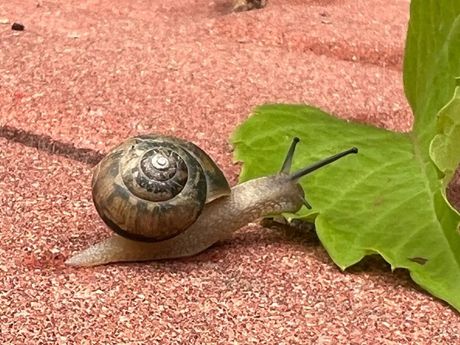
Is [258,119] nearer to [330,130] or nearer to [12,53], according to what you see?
[330,130]

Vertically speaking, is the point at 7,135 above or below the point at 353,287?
below

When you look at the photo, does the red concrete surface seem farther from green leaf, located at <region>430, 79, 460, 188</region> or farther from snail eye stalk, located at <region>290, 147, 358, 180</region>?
green leaf, located at <region>430, 79, 460, 188</region>

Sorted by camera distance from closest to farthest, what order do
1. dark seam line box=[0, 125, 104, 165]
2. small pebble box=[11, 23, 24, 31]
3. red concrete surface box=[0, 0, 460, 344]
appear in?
red concrete surface box=[0, 0, 460, 344]
dark seam line box=[0, 125, 104, 165]
small pebble box=[11, 23, 24, 31]

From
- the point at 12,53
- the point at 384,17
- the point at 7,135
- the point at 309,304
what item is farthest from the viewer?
the point at 384,17

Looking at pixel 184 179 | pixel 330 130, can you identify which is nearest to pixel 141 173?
pixel 184 179

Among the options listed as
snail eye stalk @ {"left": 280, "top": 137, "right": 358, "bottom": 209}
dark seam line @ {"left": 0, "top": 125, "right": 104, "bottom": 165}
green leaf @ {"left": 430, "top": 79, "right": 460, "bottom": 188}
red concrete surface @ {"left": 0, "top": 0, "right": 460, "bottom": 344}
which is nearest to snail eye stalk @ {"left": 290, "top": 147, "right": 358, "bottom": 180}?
snail eye stalk @ {"left": 280, "top": 137, "right": 358, "bottom": 209}

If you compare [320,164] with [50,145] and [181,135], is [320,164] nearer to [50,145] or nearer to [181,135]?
[181,135]

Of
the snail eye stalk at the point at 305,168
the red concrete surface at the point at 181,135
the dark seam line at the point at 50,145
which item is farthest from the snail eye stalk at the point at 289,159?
the dark seam line at the point at 50,145
